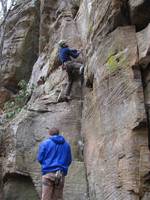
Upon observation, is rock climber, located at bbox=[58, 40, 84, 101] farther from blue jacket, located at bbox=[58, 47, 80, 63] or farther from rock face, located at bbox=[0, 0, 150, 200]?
rock face, located at bbox=[0, 0, 150, 200]

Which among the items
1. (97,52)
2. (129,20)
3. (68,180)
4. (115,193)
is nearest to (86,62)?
(97,52)

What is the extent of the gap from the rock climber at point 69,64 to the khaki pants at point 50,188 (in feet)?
12.9

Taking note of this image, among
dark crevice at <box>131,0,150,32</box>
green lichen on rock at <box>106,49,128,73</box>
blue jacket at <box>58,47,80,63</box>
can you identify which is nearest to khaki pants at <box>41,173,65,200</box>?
green lichen on rock at <box>106,49,128,73</box>

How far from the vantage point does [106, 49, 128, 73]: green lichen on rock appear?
37.9 ft

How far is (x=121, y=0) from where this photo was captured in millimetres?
12062

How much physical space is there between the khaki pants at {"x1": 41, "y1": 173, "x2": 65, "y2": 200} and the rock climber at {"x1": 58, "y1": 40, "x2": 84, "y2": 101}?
3.93 m

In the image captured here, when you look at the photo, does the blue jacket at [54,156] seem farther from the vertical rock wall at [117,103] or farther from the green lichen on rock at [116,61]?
the green lichen on rock at [116,61]

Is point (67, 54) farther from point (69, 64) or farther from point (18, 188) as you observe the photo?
point (18, 188)

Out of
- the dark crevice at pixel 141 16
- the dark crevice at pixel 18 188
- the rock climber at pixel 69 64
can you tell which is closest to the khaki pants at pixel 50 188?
the dark crevice at pixel 18 188

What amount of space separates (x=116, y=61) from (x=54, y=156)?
273 cm

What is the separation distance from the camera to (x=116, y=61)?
11.7 m

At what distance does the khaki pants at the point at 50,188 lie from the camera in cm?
1090

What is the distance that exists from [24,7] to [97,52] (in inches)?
450

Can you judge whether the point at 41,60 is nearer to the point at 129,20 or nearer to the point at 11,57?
the point at 11,57
